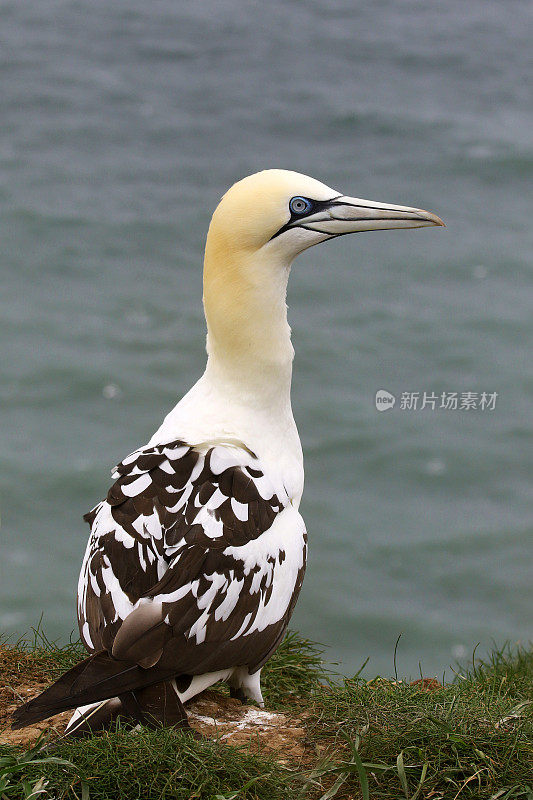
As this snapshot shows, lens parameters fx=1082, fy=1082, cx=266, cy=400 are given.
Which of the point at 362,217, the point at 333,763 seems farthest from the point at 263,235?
the point at 333,763

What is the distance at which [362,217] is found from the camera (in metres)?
5.51

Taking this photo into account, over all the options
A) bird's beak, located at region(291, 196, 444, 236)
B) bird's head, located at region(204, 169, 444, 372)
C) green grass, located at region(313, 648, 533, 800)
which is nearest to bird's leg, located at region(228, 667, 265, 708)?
green grass, located at region(313, 648, 533, 800)

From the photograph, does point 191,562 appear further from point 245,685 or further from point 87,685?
point 245,685

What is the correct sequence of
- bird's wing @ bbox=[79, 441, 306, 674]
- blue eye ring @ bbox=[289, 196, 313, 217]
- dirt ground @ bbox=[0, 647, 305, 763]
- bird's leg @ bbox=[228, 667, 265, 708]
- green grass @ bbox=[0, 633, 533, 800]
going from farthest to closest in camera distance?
blue eye ring @ bbox=[289, 196, 313, 217] < bird's leg @ bbox=[228, 667, 265, 708] < bird's wing @ bbox=[79, 441, 306, 674] < dirt ground @ bbox=[0, 647, 305, 763] < green grass @ bbox=[0, 633, 533, 800]

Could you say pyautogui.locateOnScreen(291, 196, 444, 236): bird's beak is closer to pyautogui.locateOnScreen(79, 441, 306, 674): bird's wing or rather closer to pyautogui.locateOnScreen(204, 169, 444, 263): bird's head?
pyautogui.locateOnScreen(204, 169, 444, 263): bird's head

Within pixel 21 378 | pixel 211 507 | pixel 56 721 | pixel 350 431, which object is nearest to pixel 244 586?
pixel 211 507

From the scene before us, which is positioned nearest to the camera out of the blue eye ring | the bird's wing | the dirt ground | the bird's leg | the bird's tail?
the bird's tail

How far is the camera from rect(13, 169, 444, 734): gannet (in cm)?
442

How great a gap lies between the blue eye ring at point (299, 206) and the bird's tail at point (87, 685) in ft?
7.59

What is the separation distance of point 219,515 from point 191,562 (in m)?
0.31

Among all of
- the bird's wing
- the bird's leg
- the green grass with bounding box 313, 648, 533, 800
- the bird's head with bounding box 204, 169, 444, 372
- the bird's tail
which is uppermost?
the bird's head with bounding box 204, 169, 444, 372

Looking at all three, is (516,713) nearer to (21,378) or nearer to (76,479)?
(76,479)

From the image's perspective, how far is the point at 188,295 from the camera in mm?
18484

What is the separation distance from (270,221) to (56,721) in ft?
8.34
